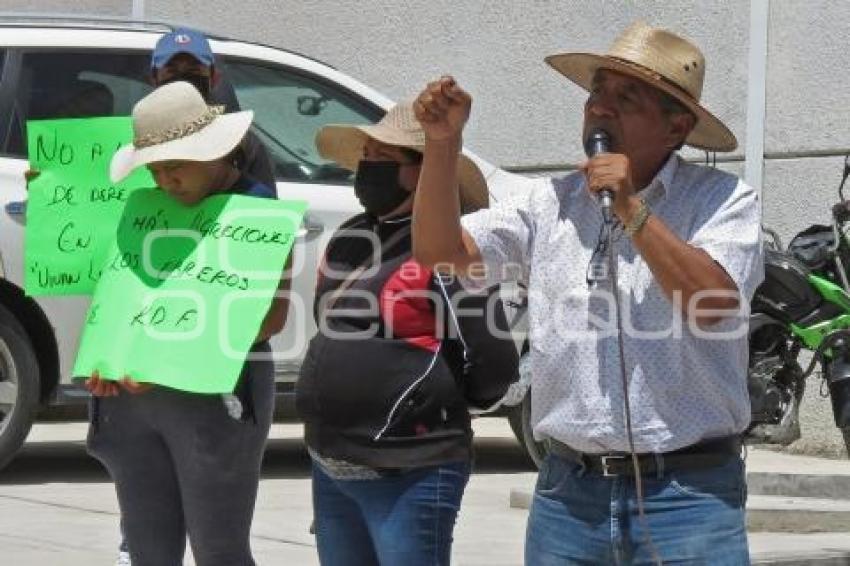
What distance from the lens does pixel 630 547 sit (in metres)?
4.02

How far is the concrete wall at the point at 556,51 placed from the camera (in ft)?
34.8

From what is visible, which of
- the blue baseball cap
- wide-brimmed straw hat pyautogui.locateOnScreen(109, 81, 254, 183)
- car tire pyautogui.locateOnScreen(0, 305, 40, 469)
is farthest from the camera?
car tire pyautogui.locateOnScreen(0, 305, 40, 469)

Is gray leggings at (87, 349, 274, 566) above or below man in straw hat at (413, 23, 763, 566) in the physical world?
below

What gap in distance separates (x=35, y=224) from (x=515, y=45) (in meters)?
6.68

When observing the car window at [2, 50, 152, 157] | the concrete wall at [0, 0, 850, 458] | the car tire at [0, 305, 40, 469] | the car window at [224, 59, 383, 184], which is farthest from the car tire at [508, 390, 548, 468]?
the car window at [2, 50, 152, 157]

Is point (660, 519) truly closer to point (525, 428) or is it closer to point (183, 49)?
point (183, 49)

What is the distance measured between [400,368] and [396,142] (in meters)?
0.51

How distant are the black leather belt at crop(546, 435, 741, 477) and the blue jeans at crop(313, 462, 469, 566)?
702 mm

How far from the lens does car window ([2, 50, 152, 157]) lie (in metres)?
9.23

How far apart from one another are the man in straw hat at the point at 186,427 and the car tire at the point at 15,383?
3.71 metres

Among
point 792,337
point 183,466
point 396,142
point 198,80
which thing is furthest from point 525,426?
point 396,142

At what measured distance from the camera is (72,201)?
5.53 m

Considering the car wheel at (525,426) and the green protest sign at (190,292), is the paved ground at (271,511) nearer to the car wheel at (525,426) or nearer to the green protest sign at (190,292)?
the car wheel at (525,426)

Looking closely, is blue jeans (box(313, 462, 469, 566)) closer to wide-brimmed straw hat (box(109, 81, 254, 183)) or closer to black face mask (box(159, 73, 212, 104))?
wide-brimmed straw hat (box(109, 81, 254, 183))
